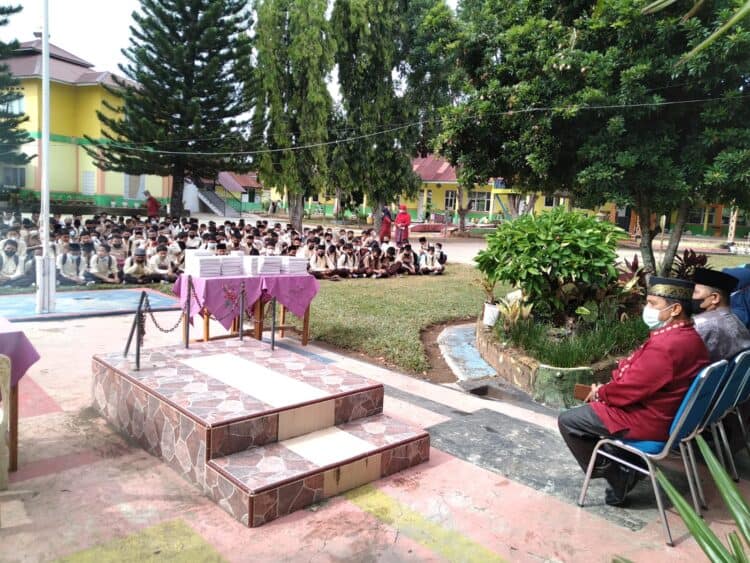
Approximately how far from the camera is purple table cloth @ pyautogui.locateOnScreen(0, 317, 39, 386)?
3.50 metres

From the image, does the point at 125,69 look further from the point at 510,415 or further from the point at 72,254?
the point at 510,415

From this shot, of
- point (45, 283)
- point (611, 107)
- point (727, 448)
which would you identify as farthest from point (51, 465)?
point (611, 107)

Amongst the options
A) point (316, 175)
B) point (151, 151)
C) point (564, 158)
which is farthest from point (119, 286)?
point (316, 175)

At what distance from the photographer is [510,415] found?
512cm

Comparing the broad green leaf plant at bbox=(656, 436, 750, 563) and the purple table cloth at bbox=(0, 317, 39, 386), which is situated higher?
the broad green leaf plant at bbox=(656, 436, 750, 563)

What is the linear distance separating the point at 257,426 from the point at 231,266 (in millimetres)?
3094

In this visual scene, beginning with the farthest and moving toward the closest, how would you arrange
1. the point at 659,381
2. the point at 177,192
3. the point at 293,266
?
1. the point at 177,192
2. the point at 293,266
3. the point at 659,381

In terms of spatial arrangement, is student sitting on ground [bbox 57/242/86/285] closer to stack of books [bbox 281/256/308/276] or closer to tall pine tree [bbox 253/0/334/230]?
stack of books [bbox 281/256/308/276]

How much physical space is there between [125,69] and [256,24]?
519 cm

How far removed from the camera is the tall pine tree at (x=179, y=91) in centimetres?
2133

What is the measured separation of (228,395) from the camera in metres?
3.99

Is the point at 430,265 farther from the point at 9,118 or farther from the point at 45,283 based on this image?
the point at 9,118

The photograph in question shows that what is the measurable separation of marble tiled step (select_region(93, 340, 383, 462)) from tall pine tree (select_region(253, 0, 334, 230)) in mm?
19135

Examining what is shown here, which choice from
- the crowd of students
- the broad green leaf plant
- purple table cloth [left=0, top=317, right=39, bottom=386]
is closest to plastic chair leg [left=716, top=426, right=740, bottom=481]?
the broad green leaf plant
